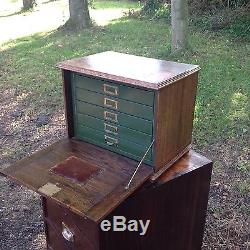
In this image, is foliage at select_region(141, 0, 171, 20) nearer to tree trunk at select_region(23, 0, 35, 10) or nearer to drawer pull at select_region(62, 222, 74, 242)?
tree trunk at select_region(23, 0, 35, 10)

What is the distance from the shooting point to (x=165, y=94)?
6.75 ft

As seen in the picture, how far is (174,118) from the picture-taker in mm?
2256

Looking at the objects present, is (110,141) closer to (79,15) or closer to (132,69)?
(132,69)

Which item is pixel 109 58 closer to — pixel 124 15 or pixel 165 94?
pixel 165 94

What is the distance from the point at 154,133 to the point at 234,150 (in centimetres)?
253

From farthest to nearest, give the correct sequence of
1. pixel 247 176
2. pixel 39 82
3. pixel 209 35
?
pixel 209 35, pixel 39 82, pixel 247 176

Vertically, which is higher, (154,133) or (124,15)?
(154,133)

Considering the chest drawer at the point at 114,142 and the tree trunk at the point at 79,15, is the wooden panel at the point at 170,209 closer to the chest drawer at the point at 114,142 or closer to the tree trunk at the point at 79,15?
the chest drawer at the point at 114,142

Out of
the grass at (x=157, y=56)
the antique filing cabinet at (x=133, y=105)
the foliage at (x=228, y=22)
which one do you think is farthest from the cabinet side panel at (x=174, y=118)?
the foliage at (x=228, y=22)

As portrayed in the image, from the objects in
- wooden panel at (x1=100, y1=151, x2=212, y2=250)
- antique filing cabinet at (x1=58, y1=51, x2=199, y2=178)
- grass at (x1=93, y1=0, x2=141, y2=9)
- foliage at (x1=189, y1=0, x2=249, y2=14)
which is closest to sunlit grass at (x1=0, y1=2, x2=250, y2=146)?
foliage at (x1=189, y1=0, x2=249, y2=14)

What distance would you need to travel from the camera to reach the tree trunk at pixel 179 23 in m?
6.99

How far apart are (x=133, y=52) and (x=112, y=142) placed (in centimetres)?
592

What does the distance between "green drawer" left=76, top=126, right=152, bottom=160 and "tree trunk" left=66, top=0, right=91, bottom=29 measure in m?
8.33

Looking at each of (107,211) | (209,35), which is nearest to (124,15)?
(209,35)
